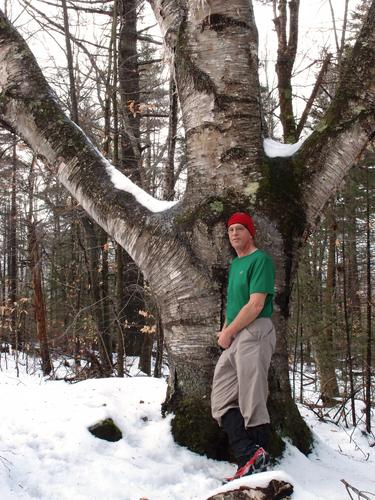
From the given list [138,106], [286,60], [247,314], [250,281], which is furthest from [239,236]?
[138,106]

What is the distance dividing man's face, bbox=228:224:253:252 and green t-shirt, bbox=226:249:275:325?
9 centimetres

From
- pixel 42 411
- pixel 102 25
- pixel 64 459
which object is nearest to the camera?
pixel 64 459

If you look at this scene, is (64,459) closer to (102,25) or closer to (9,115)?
(9,115)

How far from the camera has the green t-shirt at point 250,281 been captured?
2.76 m

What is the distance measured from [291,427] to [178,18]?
3183 millimetres

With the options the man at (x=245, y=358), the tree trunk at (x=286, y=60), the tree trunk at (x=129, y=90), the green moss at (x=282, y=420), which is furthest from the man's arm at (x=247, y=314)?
the tree trunk at (x=129, y=90)

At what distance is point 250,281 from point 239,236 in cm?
32

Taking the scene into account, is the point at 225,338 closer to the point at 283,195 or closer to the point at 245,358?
the point at 245,358

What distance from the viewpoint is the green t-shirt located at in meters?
2.76

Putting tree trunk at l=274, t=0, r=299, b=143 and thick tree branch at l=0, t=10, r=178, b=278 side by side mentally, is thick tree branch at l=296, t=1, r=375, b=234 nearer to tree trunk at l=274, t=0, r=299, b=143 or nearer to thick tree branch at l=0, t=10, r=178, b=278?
thick tree branch at l=0, t=10, r=178, b=278

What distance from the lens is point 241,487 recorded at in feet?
6.72

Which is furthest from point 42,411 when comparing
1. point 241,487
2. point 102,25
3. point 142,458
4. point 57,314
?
point 57,314

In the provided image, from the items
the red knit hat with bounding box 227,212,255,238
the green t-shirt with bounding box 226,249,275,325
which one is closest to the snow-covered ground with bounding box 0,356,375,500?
the green t-shirt with bounding box 226,249,275,325

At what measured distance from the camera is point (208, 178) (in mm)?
3305
